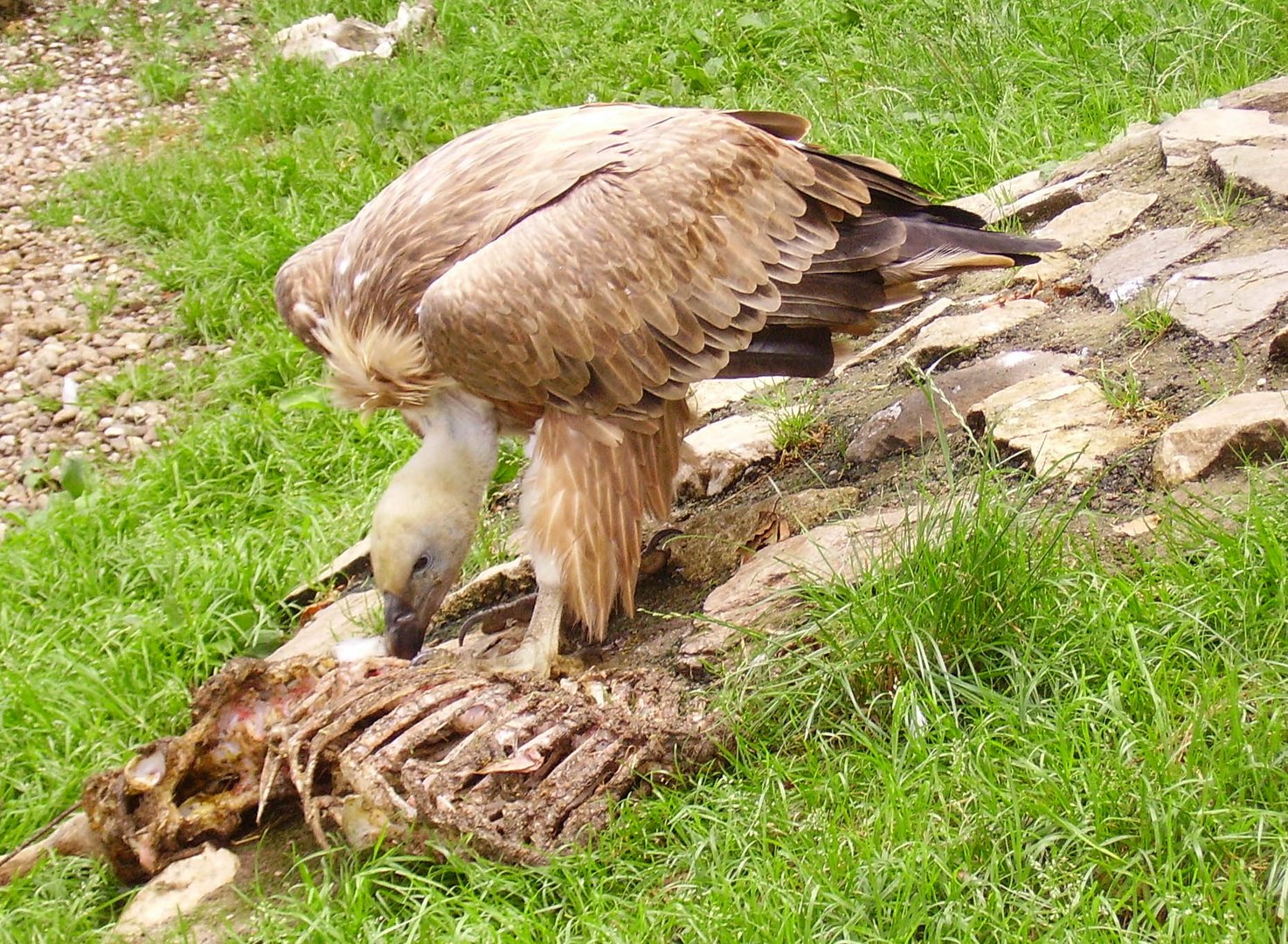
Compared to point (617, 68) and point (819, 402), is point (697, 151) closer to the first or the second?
point (819, 402)

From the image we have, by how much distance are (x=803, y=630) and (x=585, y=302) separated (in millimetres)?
1091

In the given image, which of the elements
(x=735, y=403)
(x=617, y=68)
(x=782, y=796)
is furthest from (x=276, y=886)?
(x=617, y=68)

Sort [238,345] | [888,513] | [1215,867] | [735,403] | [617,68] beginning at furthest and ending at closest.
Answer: [617,68] → [238,345] → [735,403] → [888,513] → [1215,867]

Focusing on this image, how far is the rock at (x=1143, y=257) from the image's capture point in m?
4.19

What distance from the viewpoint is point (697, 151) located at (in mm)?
3840

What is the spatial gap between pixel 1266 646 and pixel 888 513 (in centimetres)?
110

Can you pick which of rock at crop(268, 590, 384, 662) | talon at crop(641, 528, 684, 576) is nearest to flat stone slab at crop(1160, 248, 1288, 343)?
talon at crop(641, 528, 684, 576)

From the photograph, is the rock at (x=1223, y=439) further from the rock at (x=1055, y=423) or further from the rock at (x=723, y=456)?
the rock at (x=723, y=456)

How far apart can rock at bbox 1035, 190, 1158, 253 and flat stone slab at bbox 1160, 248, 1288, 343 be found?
21.9 inches

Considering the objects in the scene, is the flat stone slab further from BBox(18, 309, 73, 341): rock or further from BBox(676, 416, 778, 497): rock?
BBox(18, 309, 73, 341): rock

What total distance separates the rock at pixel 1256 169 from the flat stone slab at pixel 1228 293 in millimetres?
407

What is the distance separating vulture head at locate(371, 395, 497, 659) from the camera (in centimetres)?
356

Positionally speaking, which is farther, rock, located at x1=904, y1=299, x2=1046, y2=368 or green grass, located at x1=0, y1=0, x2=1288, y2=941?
rock, located at x1=904, y1=299, x2=1046, y2=368

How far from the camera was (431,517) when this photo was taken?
3586 mm
